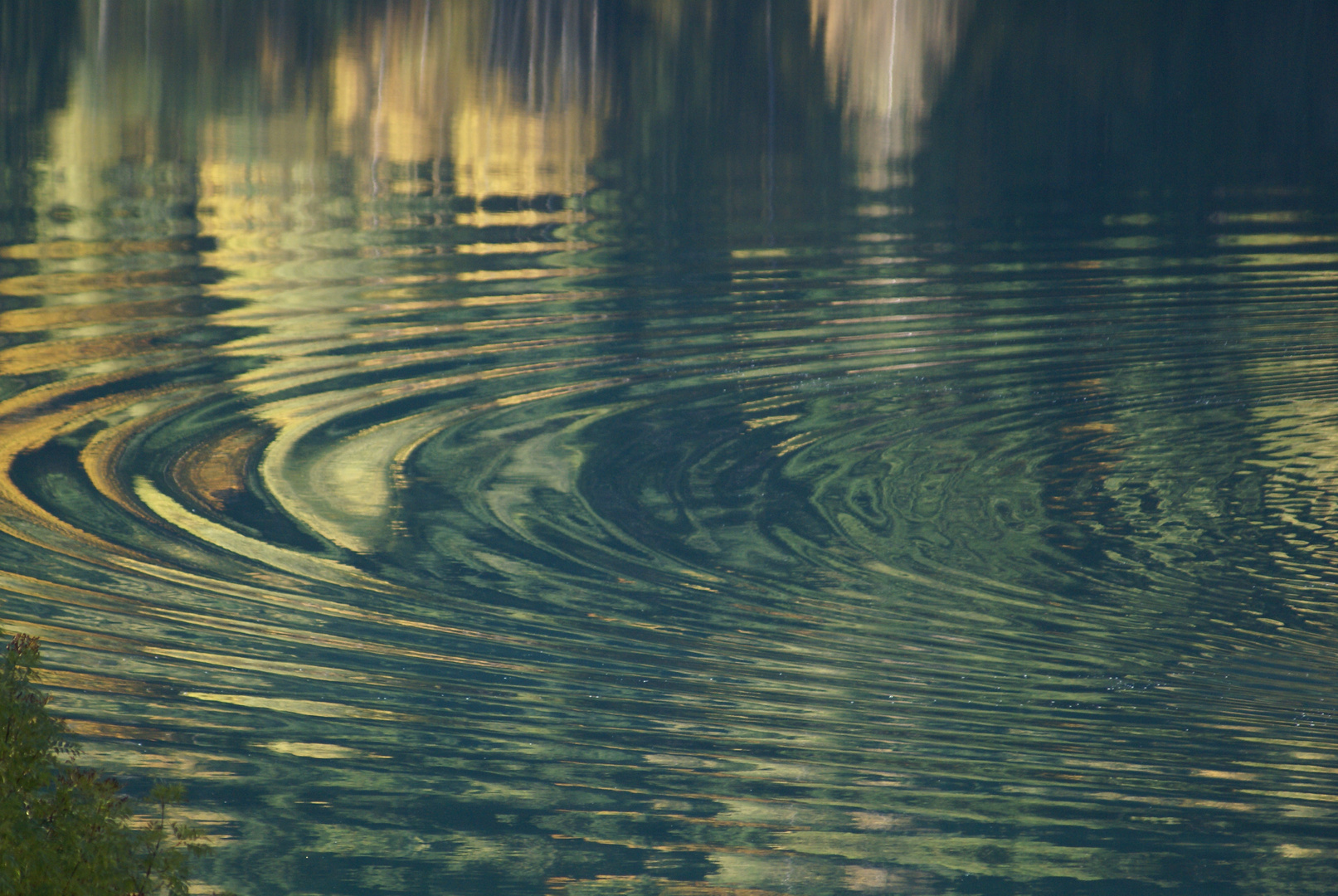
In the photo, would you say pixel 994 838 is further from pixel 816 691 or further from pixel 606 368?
pixel 606 368

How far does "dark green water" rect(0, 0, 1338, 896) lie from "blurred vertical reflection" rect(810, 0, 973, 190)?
0.82 feet

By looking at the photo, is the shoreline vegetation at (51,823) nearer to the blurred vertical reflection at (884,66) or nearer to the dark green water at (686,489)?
the dark green water at (686,489)

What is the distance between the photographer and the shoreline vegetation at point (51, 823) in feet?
9.12

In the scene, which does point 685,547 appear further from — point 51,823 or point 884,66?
point 884,66

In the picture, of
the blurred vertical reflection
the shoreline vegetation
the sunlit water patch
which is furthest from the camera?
the blurred vertical reflection

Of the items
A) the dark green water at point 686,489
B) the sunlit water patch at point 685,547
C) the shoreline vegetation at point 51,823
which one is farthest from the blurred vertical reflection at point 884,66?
the shoreline vegetation at point 51,823

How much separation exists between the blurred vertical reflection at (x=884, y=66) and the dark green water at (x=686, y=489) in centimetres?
25

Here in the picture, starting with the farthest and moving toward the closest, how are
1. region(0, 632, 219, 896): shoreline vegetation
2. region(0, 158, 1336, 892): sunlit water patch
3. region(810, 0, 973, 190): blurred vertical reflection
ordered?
region(810, 0, 973, 190): blurred vertical reflection → region(0, 158, 1336, 892): sunlit water patch → region(0, 632, 219, 896): shoreline vegetation

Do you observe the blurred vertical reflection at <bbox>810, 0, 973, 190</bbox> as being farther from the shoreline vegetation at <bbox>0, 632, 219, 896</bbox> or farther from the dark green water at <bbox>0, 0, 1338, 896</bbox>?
the shoreline vegetation at <bbox>0, 632, 219, 896</bbox>

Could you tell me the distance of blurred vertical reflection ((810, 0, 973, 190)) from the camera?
16094mm

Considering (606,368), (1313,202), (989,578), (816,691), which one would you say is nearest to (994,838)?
(816,691)

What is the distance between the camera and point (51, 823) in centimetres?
294

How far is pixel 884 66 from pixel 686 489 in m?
15.8

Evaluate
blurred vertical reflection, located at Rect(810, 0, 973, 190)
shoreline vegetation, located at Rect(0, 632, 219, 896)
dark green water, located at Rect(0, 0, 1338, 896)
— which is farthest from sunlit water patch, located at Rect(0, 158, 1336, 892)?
blurred vertical reflection, located at Rect(810, 0, 973, 190)
